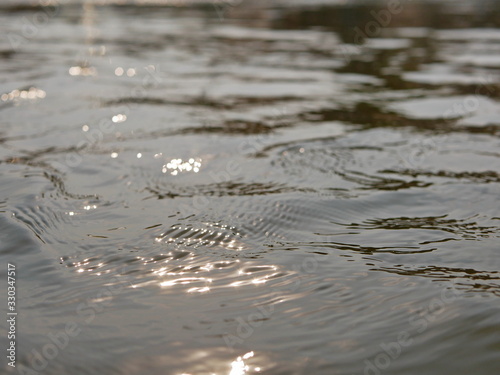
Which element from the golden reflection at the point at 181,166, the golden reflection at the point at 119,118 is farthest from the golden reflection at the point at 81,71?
the golden reflection at the point at 181,166

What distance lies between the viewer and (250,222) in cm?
299

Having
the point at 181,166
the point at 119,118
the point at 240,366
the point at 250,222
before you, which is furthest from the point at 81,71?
the point at 240,366

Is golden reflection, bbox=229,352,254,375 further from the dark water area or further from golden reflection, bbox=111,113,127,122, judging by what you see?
golden reflection, bbox=111,113,127,122

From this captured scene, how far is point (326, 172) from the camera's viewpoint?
3740mm

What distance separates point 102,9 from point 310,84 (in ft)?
41.6

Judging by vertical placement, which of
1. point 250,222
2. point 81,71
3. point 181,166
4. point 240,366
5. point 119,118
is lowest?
point 240,366

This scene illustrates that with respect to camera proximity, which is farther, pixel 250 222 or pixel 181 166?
pixel 181 166

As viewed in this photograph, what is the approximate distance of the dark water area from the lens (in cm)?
200

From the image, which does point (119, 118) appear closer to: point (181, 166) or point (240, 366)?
point (181, 166)

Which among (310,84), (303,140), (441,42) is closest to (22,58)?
(310,84)

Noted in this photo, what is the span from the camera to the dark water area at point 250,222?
6.55 ft

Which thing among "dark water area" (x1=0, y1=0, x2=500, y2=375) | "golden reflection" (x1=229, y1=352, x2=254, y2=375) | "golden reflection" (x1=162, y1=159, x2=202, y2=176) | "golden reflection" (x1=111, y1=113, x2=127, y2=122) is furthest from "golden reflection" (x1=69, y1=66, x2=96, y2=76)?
"golden reflection" (x1=229, y1=352, x2=254, y2=375)

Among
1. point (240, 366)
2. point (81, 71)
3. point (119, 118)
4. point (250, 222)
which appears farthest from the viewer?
point (81, 71)

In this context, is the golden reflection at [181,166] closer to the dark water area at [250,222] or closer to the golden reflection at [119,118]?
the dark water area at [250,222]
